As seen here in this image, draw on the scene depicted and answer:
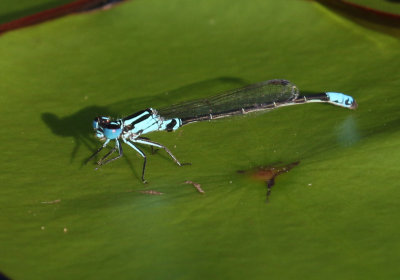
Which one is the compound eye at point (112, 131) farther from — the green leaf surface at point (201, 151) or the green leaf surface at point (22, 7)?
the green leaf surface at point (22, 7)

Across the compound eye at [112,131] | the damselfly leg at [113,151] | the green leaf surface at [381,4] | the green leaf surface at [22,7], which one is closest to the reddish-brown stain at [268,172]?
the damselfly leg at [113,151]

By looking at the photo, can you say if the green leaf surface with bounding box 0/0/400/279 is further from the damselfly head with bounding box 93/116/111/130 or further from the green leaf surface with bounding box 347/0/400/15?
the green leaf surface with bounding box 347/0/400/15

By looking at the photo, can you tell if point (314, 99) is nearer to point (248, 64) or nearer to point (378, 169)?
point (248, 64)

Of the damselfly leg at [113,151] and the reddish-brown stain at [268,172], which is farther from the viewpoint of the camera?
the damselfly leg at [113,151]

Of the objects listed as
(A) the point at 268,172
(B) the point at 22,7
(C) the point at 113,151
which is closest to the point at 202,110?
Result: (C) the point at 113,151

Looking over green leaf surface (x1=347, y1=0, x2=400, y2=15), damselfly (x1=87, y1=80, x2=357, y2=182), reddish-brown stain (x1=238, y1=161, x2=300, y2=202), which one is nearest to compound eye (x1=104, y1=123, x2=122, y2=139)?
damselfly (x1=87, y1=80, x2=357, y2=182)

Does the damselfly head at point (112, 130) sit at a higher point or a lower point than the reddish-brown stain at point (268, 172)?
higher
